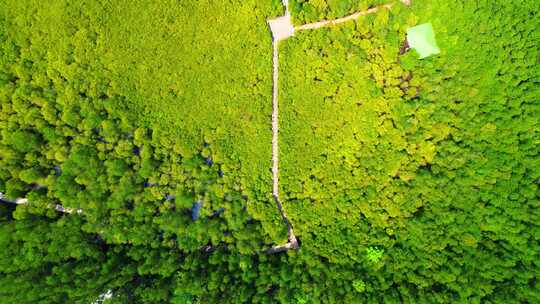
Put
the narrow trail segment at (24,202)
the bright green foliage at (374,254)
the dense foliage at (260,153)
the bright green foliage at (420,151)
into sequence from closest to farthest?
1. the bright green foliage at (420,151)
2. the dense foliage at (260,153)
3. the bright green foliage at (374,254)
4. the narrow trail segment at (24,202)

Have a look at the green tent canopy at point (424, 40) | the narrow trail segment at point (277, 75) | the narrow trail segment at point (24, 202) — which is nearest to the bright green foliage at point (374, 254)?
the narrow trail segment at point (277, 75)

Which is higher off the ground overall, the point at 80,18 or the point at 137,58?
the point at 80,18

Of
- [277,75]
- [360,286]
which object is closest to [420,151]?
[360,286]

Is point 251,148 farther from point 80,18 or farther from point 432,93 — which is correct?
point 80,18

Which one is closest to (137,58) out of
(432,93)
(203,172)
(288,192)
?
(203,172)

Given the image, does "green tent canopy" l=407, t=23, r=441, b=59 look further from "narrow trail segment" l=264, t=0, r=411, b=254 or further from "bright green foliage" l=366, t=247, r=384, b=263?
"bright green foliage" l=366, t=247, r=384, b=263

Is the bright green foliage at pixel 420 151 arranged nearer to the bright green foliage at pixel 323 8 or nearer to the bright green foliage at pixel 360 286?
the bright green foliage at pixel 360 286

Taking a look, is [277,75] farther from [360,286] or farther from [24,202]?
[24,202]
